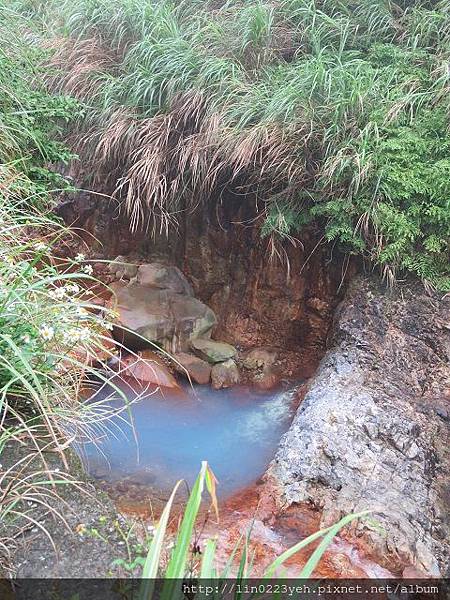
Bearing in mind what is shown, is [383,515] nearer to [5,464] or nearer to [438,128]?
[5,464]

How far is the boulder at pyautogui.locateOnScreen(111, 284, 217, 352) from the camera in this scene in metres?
3.81

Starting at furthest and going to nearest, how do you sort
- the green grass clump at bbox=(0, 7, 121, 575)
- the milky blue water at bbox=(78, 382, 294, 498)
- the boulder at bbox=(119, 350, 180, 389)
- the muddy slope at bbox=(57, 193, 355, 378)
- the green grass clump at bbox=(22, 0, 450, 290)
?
the muddy slope at bbox=(57, 193, 355, 378) < the boulder at bbox=(119, 350, 180, 389) < the green grass clump at bbox=(22, 0, 450, 290) < the milky blue water at bbox=(78, 382, 294, 498) < the green grass clump at bbox=(0, 7, 121, 575)

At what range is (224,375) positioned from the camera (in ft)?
12.5

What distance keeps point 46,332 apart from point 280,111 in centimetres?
231

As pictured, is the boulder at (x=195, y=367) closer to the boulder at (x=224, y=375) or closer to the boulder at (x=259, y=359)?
the boulder at (x=224, y=375)

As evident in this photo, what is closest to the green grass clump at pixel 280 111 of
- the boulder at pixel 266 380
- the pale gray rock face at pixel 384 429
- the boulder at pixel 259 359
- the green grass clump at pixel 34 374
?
the pale gray rock face at pixel 384 429

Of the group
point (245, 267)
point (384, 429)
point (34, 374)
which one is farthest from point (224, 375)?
point (34, 374)

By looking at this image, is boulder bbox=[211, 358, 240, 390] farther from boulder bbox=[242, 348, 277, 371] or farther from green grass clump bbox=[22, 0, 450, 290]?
green grass clump bbox=[22, 0, 450, 290]

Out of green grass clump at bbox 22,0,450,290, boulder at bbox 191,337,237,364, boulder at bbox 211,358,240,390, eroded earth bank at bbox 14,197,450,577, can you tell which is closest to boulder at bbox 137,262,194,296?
eroded earth bank at bbox 14,197,450,577

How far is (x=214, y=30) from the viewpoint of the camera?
3906mm

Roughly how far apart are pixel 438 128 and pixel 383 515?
2364 millimetres

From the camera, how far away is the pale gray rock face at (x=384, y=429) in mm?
2225

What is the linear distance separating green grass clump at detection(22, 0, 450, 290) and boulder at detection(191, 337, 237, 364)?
94 centimetres

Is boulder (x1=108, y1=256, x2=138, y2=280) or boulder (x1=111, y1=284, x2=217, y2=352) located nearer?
boulder (x1=111, y1=284, x2=217, y2=352)
